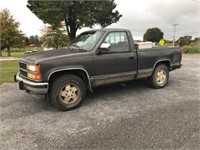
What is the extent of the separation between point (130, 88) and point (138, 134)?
3.03 m

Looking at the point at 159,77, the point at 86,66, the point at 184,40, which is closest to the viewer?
the point at 86,66

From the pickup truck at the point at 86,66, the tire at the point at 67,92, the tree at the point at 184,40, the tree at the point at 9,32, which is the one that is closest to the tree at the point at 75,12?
the tree at the point at 9,32

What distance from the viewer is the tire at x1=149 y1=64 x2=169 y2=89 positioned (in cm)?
→ 611

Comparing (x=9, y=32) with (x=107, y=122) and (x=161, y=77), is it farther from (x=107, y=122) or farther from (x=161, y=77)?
(x=107, y=122)

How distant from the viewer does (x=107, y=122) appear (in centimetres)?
381

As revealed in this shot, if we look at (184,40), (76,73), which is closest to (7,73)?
(76,73)

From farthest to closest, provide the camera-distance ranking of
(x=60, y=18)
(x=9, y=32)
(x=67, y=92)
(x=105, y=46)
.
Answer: (x=9, y=32) < (x=60, y=18) < (x=105, y=46) < (x=67, y=92)

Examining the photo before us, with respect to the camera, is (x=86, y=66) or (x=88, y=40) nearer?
(x=86, y=66)

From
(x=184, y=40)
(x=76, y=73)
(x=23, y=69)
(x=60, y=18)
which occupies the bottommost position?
(x=76, y=73)

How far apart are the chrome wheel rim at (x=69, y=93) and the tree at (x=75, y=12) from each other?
65.0ft

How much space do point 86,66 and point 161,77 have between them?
2.83 m

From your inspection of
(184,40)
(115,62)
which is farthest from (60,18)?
(184,40)

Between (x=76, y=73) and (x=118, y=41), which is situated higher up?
(x=118, y=41)

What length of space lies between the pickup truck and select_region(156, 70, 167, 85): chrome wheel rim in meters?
0.10
